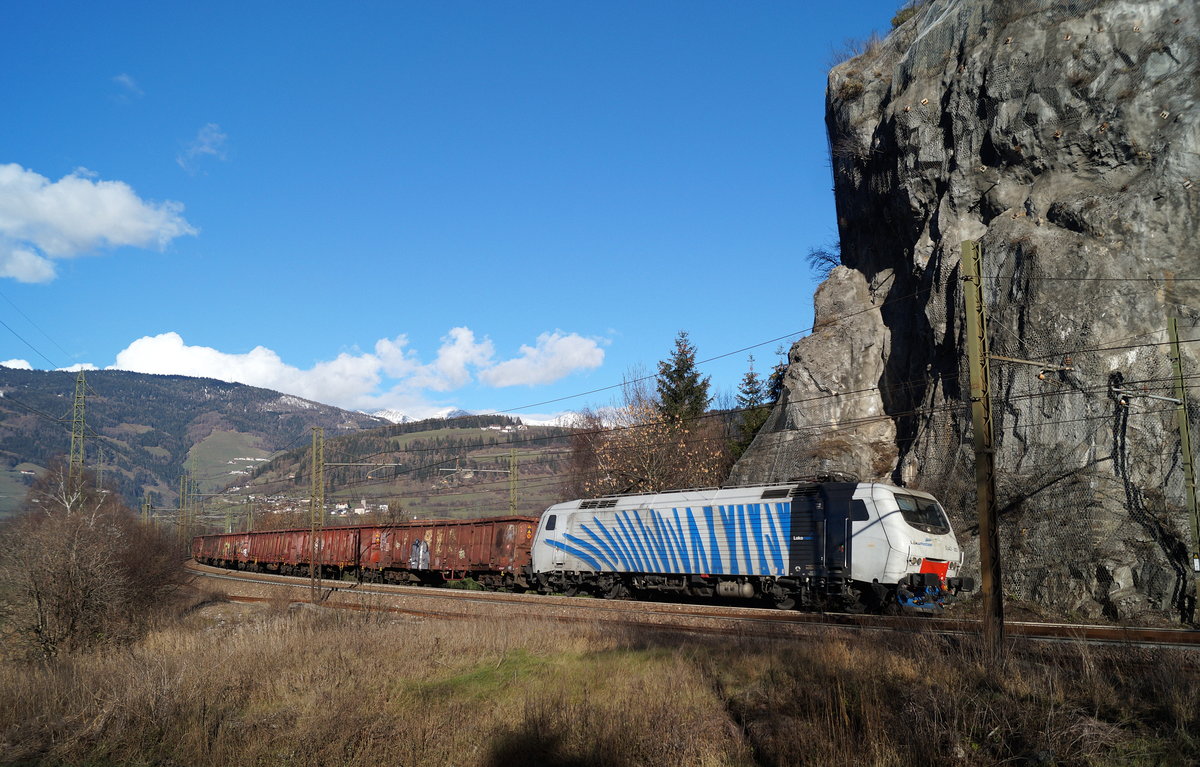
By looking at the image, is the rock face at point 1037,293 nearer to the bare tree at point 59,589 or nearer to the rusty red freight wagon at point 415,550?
the rusty red freight wagon at point 415,550

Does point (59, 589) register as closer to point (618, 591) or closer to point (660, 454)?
point (618, 591)

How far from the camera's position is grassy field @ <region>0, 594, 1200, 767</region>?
9.14 metres

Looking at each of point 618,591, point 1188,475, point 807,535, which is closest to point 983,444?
point 807,535

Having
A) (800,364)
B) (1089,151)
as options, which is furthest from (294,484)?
(1089,151)

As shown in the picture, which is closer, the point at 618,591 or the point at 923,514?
→ the point at 923,514

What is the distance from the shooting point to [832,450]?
35.1 meters

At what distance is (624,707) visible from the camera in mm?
11609

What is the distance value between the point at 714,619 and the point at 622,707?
7.62 meters

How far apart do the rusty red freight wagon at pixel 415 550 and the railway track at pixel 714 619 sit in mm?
4329

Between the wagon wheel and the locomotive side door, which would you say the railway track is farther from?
the wagon wheel

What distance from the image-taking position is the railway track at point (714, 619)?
14.7 m

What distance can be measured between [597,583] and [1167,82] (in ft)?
86.4

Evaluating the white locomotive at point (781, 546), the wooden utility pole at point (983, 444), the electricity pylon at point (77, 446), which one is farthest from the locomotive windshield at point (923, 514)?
the electricity pylon at point (77, 446)

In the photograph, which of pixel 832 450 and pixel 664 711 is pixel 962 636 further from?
pixel 832 450
